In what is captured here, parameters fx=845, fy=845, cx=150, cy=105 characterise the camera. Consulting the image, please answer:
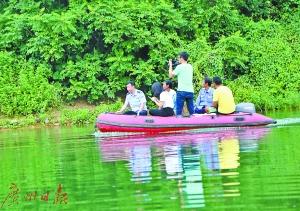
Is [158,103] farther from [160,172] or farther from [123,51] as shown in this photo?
[123,51]

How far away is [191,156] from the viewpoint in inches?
504

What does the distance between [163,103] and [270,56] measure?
9.80 meters

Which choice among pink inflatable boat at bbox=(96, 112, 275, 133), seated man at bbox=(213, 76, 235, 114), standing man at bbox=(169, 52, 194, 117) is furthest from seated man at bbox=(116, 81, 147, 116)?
seated man at bbox=(213, 76, 235, 114)

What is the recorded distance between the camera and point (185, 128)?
1828 centimetres

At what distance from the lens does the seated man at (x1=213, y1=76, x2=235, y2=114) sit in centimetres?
1823

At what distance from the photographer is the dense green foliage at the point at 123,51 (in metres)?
26.1

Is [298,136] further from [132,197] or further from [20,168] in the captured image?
[132,197]

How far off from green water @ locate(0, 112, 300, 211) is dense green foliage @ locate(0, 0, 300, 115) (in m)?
8.42

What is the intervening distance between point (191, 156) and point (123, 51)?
548 inches

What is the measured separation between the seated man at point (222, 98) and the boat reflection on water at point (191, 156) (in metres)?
0.47

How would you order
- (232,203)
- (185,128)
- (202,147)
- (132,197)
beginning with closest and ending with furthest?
(232,203) < (132,197) < (202,147) < (185,128)

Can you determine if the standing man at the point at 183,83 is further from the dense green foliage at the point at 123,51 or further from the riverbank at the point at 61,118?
the dense green foliage at the point at 123,51

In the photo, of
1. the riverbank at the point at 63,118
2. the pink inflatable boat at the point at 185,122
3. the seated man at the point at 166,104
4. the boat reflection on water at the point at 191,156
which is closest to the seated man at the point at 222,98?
the pink inflatable boat at the point at 185,122

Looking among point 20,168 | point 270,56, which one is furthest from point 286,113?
point 20,168
